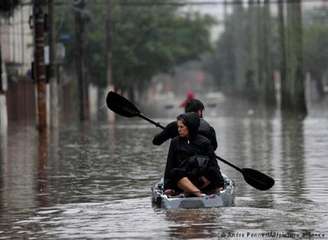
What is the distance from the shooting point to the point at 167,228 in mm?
12625

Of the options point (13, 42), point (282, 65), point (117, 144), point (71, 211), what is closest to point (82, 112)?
point (13, 42)

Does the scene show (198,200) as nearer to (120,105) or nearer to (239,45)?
(120,105)

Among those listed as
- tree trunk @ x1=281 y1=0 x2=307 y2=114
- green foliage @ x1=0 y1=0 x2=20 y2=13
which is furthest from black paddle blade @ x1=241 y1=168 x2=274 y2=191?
tree trunk @ x1=281 y1=0 x2=307 y2=114

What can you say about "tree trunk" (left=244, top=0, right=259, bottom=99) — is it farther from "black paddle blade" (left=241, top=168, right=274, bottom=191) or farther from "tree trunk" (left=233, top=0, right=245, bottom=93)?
"black paddle blade" (left=241, top=168, right=274, bottom=191)

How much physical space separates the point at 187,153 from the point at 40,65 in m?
24.7

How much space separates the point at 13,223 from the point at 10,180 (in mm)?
6662

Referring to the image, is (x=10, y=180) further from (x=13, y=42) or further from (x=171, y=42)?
(x=171, y=42)

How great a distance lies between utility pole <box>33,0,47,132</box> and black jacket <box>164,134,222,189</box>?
79.2 feet

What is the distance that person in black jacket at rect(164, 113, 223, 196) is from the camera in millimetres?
14745

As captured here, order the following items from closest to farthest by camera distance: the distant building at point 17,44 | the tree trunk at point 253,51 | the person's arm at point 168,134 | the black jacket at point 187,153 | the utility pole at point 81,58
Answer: the black jacket at point 187,153, the person's arm at point 168,134, the utility pole at point 81,58, the distant building at point 17,44, the tree trunk at point 253,51

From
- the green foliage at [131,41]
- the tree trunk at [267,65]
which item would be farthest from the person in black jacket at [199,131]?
the tree trunk at [267,65]

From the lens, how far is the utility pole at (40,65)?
38.8 meters

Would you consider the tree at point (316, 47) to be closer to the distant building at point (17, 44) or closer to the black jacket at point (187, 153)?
the distant building at point (17, 44)

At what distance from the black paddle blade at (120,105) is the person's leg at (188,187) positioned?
2171mm
